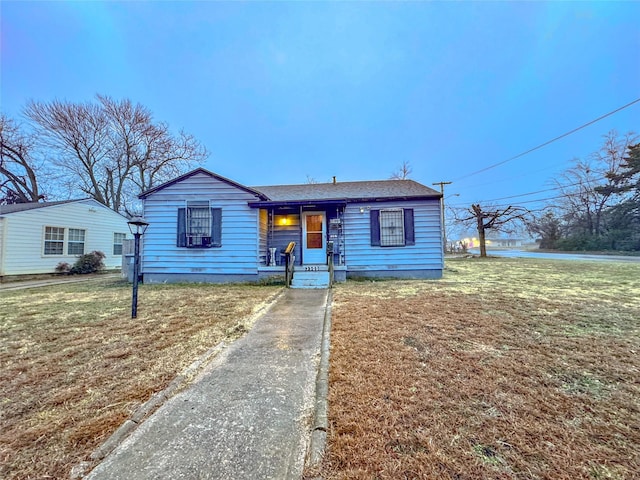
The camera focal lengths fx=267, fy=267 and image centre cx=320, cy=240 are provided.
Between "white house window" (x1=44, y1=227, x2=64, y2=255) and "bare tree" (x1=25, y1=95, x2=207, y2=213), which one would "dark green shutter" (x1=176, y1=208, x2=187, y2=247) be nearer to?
"white house window" (x1=44, y1=227, x2=64, y2=255)

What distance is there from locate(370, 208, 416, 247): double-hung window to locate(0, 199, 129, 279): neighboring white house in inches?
565

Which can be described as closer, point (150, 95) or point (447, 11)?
point (447, 11)

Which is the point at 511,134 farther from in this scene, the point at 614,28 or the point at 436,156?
the point at 614,28

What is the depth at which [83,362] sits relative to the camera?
302cm

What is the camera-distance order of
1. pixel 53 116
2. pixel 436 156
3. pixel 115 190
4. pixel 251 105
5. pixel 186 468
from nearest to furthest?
pixel 186 468, pixel 53 116, pixel 115 190, pixel 251 105, pixel 436 156

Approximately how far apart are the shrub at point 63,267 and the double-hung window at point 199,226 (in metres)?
7.83

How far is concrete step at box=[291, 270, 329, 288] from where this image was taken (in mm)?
8133

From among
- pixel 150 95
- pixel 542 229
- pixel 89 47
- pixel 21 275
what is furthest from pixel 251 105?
pixel 542 229

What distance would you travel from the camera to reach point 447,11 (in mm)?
18516

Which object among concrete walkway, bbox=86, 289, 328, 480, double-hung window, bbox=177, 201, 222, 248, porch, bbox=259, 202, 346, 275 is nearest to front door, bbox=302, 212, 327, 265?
porch, bbox=259, 202, 346, 275

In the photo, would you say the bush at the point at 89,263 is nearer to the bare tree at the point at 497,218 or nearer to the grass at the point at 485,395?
the grass at the point at 485,395

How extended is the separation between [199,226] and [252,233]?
6.21 feet

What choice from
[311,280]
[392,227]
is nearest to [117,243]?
[311,280]

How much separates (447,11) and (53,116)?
90.8 feet
